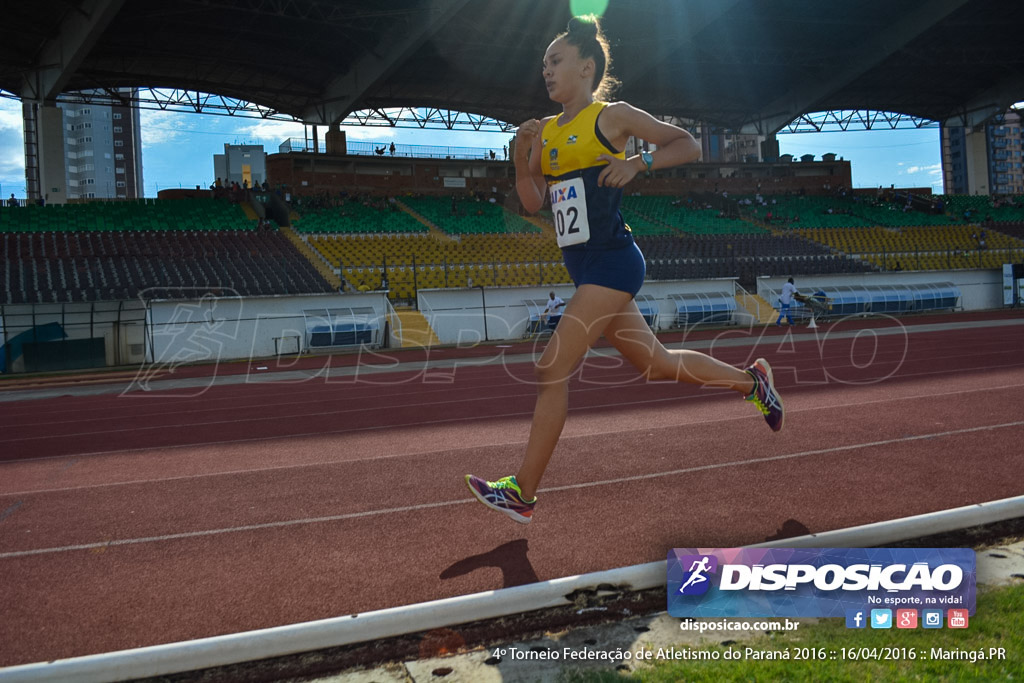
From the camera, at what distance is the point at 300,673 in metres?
2.21

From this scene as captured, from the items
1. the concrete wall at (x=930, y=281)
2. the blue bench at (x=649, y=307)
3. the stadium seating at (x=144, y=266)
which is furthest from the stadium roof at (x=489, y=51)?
the blue bench at (x=649, y=307)

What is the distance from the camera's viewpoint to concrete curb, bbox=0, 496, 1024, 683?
2133mm

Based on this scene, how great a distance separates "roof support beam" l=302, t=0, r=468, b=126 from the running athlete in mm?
25770

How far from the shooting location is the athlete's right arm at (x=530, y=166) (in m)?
3.59

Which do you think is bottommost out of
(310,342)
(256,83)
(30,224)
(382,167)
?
(310,342)

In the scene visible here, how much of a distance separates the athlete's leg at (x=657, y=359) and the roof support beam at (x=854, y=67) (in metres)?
33.5

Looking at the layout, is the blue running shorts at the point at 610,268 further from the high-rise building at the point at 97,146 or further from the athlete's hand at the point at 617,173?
the high-rise building at the point at 97,146

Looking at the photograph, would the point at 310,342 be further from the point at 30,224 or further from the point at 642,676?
the point at 642,676

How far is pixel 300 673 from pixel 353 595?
56cm

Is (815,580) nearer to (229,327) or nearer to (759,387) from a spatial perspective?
(759,387)

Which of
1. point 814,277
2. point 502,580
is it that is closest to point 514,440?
point 502,580

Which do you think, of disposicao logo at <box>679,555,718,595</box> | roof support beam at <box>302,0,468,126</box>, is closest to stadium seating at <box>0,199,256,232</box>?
roof support beam at <box>302,0,468,126</box>

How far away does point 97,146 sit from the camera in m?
111

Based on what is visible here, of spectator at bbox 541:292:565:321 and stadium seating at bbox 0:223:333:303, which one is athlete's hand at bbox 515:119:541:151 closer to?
spectator at bbox 541:292:565:321
